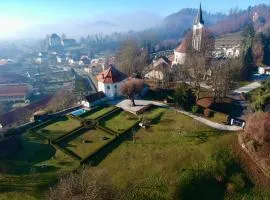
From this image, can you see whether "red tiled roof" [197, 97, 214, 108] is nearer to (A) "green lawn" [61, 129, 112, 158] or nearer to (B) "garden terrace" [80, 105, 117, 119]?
(B) "garden terrace" [80, 105, 117, 119]

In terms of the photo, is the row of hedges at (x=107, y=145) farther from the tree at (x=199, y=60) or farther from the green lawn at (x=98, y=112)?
the tree at (x=199, y=60)

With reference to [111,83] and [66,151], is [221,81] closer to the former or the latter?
[111,83]

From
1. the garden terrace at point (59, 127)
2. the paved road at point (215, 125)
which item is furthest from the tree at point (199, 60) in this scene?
the garden terrace at point (59, 127)

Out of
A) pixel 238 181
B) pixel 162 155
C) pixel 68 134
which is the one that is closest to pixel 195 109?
pixel 162 155

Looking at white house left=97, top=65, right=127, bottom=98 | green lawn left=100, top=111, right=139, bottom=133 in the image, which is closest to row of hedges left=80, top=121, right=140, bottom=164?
green lawn left=100, top=111, right=139, bottom=133

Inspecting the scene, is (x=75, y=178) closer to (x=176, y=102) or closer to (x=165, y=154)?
Result: (x=165, y=154)

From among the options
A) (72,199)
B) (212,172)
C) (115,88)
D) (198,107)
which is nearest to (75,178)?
(72,199)

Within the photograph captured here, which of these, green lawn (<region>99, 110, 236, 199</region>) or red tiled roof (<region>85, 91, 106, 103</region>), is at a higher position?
red tiled roof (<region>85, 91, 106, 103</region>)
